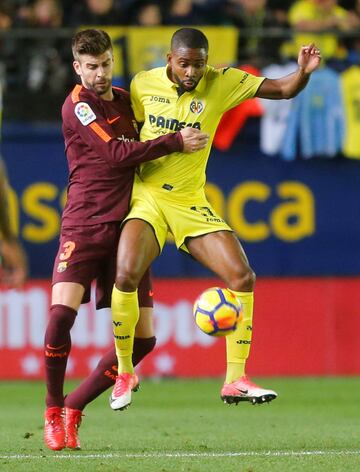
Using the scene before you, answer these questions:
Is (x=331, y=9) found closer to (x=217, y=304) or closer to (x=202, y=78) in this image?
(x=202, y=78)

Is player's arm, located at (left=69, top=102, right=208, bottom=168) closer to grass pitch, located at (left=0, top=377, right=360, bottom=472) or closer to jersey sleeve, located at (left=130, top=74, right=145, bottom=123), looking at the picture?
jersey sleeve, located at (left=130, top=74, right=145, bottom=123)

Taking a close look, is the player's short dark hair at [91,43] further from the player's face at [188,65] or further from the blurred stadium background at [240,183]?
the blurred stadium background at [240,183]

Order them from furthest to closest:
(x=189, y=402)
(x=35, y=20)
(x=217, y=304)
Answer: (x=35, y=20), (x=189, y=402), (x=217, y=304)

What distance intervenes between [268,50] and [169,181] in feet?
23.8

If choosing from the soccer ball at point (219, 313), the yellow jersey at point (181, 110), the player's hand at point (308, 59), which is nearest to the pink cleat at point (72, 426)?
the soccer ball at point (219, 313)

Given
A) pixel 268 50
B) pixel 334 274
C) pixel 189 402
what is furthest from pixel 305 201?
pixel 189 402

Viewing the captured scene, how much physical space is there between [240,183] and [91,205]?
6858mm

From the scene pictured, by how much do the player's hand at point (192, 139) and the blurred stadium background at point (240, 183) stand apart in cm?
632

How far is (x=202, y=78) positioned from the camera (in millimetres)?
8133

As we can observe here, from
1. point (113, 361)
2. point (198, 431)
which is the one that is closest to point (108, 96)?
point (113, 361)

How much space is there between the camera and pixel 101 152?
309 inches

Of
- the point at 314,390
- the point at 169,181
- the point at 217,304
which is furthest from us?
the point at 314,390

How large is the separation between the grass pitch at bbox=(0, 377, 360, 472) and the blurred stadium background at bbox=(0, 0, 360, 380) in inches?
19.3

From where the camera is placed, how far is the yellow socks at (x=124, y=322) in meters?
7.73
